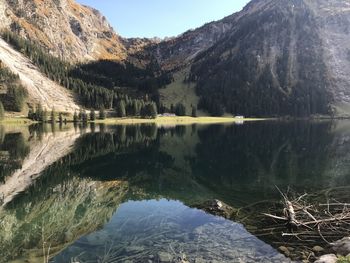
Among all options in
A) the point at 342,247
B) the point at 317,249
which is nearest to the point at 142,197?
the point at 317,249

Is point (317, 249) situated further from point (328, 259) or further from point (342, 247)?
point (328, 259)

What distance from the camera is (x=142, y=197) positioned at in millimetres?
41656

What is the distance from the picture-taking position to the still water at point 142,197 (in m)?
25.1

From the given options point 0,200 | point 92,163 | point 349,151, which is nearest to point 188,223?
point 0,200

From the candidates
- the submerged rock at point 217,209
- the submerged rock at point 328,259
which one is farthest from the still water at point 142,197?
the submerged rock at point 328,259

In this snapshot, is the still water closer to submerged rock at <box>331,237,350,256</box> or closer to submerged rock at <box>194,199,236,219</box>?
submerged rock at <box>194,199,236,219</box>

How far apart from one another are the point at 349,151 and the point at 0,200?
2828 inches

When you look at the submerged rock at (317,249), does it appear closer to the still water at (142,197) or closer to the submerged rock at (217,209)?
the still water at (142,197)

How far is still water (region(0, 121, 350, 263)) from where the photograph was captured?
82.3 feet

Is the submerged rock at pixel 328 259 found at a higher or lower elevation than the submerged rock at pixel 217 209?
higher

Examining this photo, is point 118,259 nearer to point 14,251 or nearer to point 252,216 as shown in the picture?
point 14,251

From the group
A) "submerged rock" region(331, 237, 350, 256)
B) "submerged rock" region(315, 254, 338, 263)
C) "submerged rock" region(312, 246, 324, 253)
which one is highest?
"submerged rock" region(315, 254, 338, 263)

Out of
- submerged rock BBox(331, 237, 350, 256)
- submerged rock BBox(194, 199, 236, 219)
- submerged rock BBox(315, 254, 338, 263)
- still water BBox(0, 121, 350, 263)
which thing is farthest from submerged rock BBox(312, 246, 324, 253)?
submerged rock BBox(194, 199, 236, 219)

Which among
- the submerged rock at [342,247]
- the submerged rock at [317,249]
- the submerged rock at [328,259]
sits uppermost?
the submerged rock at [328,259]
